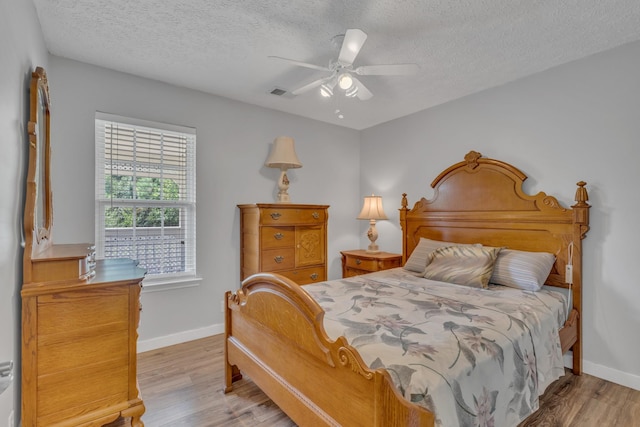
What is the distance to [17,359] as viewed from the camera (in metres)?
1.56

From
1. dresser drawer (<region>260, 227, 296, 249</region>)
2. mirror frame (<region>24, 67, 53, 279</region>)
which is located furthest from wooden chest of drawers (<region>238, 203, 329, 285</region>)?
mirror frame (<region>24, 67, 53, 279</region>)

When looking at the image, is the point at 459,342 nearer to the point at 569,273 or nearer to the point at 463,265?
the point at 463,265

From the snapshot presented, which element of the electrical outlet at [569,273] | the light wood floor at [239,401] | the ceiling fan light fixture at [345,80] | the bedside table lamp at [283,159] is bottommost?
the light wood floor at [239,401]

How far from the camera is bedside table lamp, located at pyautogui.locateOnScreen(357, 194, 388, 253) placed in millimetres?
4066

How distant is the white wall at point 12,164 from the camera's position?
1.32 meters

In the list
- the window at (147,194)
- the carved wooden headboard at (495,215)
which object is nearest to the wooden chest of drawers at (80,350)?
the window at (147,194)

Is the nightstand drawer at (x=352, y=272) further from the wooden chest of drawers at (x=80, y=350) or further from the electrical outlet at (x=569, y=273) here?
the wooden chest of drawers at (x=80, y=350)

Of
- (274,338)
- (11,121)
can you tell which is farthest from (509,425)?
(11,121)

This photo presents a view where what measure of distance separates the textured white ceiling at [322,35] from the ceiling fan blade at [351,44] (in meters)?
0.23

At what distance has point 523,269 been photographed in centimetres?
255

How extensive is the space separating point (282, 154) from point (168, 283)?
5.81ft

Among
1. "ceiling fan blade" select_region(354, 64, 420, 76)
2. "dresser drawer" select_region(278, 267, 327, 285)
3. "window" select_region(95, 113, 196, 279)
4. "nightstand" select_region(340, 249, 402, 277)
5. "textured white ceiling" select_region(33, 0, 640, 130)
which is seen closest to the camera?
"textured white ceiling" select_region(33, 0, 640, 130)

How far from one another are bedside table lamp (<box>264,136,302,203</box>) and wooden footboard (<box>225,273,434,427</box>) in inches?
65.6

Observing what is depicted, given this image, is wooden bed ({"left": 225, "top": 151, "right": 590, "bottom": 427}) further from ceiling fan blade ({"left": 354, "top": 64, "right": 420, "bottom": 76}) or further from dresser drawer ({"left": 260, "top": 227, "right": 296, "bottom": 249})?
ceiling fan blade ({"left": 354, "top": 64, "right": 420, "bottom": 76})
